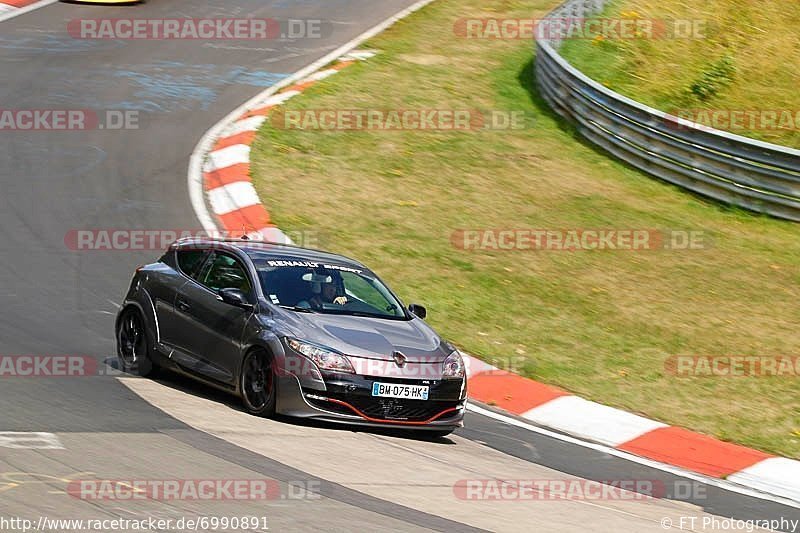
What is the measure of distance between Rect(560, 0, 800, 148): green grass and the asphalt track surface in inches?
280

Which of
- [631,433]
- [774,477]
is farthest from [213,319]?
[774,477]

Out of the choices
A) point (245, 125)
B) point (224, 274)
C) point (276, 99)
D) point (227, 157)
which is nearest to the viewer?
point (224, 274)

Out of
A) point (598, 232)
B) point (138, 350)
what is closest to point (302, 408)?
point (138, 350)

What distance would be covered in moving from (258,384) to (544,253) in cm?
645

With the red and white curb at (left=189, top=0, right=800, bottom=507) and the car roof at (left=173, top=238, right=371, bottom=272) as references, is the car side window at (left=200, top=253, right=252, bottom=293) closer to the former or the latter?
the car roof at (left=173, top=238, right=371, bottom=272)

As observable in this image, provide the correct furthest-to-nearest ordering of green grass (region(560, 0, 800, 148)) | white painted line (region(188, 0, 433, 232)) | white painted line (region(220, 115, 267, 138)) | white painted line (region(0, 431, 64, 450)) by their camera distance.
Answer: green grass (region(560, 0, 800, 148)), white painted line (region(220, 115, 267, 138)), white painted line (region(188, 0, 433, 232)), white painted line (region(0, 431, 64, 450))

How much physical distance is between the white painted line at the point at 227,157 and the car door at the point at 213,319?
620 cm

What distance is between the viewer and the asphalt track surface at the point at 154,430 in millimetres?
7543

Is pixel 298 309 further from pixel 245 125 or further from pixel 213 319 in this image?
pixel 245 125

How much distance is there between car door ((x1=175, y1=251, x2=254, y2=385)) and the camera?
33.5 feet

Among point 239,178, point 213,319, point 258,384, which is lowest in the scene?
point 258,384

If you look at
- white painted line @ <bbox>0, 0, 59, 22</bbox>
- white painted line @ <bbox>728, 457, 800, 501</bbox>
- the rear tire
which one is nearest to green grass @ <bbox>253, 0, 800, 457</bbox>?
white painted line @ <bbox>728, 457, 800, 501</bbox>

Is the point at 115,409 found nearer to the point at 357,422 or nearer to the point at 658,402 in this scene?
the point at 357,422

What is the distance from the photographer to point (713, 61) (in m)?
21.8
